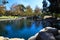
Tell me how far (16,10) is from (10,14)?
8.21 ft

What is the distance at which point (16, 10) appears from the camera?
47.7m

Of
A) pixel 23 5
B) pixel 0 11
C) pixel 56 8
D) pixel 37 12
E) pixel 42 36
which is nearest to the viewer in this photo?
pixel 42 36

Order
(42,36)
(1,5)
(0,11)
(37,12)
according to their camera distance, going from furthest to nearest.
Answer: (37,12)
(1,5)
(0,11)
(42,36)

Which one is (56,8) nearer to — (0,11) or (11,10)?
(0,11)

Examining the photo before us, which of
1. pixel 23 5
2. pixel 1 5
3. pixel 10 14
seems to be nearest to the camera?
pixel 1 5

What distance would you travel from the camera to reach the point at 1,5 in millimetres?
43094

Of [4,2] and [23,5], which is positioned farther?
[23,5]

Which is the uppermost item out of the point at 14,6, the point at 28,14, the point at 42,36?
the point at 42,36

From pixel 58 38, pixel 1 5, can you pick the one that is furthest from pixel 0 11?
pixel 58 38

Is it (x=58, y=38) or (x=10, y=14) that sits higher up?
(x=58, y=38)

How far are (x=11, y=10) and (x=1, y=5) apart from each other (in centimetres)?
494

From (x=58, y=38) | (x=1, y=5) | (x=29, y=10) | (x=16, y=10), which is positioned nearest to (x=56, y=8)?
(x=58, y=38)

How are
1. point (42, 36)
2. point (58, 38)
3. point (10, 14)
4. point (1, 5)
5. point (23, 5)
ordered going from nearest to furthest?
1. point (42, 36)
2. point (58, 38)
3. point (1, 5)
4. point (10, 14)
5. point (23, 5)

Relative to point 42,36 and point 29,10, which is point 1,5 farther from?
point 42,36
